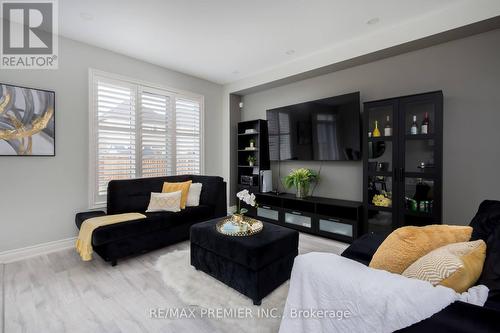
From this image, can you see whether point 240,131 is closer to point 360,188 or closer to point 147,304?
point 360,188

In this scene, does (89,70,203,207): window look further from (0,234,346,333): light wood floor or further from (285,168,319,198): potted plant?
(285,168,319,198): potted plant

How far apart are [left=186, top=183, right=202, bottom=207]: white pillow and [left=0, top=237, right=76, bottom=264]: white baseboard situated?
162 cm

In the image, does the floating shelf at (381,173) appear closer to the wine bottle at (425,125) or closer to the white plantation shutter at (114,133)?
the wine bottle at (425,125)

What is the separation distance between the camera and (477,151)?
2.68m

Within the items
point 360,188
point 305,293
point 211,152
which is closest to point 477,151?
point 360,188

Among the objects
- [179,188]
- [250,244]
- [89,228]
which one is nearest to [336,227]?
[250,244]

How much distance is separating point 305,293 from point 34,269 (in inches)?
118

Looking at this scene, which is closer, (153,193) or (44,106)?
(44,106)

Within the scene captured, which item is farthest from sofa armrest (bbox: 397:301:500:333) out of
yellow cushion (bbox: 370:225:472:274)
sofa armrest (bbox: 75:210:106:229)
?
sofa armrest (bbox: 75:210:106:229)

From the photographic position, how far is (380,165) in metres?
3.11

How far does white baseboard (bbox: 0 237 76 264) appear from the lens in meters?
2.75

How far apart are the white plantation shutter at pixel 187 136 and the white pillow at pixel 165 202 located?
103cm

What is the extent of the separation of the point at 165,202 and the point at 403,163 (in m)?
3.19

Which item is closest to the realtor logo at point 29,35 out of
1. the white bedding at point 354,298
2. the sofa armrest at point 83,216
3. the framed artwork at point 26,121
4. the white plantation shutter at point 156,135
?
the framed artwork at point 26,121
